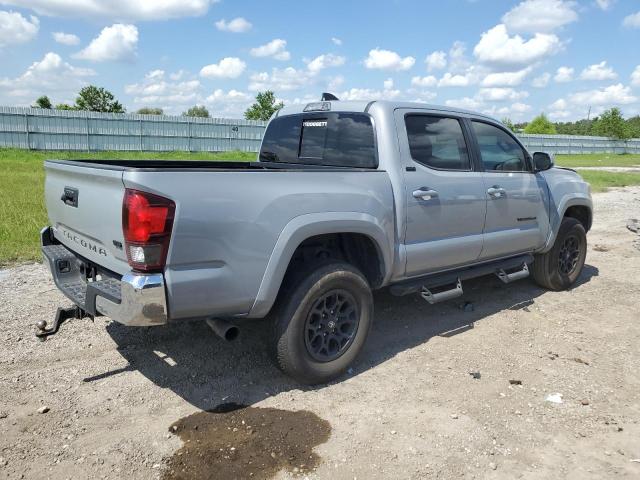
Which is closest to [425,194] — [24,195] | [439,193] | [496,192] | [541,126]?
[439,193]

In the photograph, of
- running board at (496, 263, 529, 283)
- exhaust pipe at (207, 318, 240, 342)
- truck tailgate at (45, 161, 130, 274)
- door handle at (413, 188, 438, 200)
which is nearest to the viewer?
truck tailgate at (45, 161, 130, 274)

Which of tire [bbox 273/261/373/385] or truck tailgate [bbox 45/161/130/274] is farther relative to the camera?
tire [bbox 273/261/373/385]

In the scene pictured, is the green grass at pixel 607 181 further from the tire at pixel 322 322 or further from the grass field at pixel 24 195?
the tire at pixel 322 322

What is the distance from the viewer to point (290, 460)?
2.93 meters

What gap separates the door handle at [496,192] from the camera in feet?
16.0

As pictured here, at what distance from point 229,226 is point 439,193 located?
6.51ft

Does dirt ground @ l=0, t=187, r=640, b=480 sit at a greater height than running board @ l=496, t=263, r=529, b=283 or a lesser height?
lesser

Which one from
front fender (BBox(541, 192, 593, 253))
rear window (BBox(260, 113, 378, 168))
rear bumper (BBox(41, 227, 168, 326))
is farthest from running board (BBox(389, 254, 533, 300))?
rear bumper (BBox(41, 227, 168, 326))

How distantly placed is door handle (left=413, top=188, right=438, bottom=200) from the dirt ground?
4.15 ft

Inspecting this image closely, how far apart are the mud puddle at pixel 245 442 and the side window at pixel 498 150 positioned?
9.81 feet

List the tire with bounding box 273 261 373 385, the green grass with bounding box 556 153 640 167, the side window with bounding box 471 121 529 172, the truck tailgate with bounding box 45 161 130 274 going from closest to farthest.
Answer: the truck tailgate with bounding box 45 161 130 274
the tire with bounding box 273 261 373 385
the side window with bounding box 471 121 529 172
the green grass with bounding box 556 153 640 167

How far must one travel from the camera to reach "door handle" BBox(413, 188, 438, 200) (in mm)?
4202

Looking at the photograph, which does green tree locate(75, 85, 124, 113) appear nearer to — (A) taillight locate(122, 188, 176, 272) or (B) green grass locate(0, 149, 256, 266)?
(B) green grass locate(0, 149, 256, 266)

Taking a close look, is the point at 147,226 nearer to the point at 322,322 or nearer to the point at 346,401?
the point at 322,322
